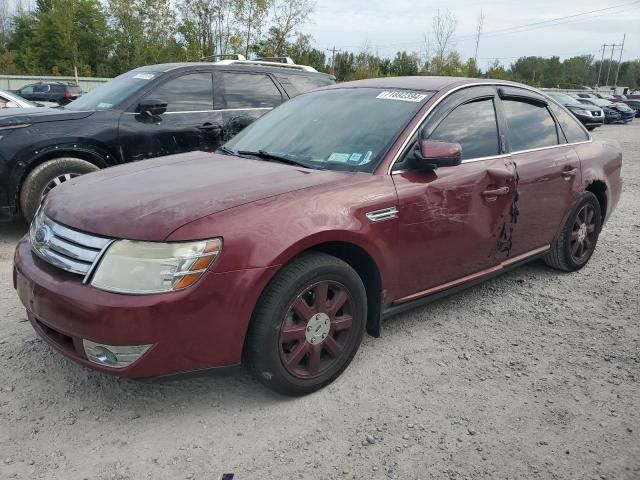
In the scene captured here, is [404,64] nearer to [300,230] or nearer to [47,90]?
[47,90]

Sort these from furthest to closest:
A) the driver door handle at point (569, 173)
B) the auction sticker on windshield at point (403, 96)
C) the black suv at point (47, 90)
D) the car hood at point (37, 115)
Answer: the black suv at point (47, 90) → the car hood at point (37, 115) → the driver door handle at point (569, 173) → the auction sticker on windshield at point (403, 96)

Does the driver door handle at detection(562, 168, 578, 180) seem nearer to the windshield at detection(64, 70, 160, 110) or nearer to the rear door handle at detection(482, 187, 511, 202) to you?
the rear door handle at detection(482, 187, 511, 202)

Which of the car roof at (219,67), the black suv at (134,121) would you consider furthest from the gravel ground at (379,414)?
the car roof at (219,67)

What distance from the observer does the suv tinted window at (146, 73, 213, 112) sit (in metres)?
5.84

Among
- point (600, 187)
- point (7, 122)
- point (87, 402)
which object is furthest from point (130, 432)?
point (600, 187)

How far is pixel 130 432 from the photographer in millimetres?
2557

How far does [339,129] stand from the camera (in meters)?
3.45

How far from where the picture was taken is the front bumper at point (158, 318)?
7.57 ft

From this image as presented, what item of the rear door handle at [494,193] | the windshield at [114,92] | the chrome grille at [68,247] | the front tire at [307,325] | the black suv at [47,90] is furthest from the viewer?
the black suv at [47,90]

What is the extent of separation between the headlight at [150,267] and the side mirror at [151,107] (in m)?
3.56

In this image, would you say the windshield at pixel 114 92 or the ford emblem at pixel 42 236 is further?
the windshield at pixel 114 92

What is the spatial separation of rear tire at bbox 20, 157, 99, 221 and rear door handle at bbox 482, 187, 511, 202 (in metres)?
3.83

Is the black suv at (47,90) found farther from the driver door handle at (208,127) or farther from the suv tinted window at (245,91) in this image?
the driver door handle at (208,127)

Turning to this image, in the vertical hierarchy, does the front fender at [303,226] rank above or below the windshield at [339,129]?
below
